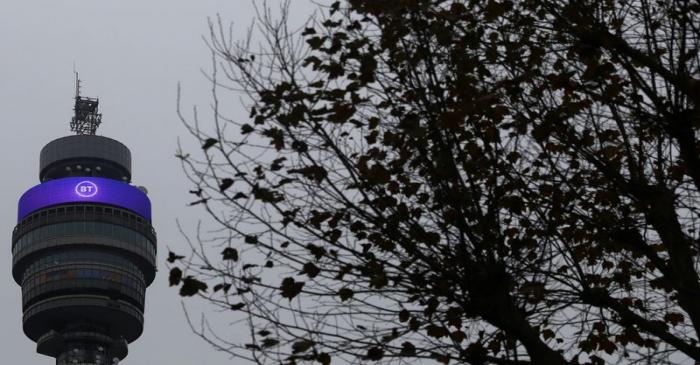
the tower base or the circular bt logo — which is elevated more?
the circular bt logo

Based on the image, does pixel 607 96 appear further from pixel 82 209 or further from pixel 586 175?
pixel 82 209

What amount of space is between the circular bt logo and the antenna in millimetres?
17183

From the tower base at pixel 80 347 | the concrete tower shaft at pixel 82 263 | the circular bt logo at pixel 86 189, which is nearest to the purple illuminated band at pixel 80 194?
the circular bt logo at pixel 86 189

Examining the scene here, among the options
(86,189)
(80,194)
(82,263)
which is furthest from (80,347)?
(86,189)

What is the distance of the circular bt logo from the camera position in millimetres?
125438

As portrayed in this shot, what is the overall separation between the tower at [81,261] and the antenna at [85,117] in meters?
10.7

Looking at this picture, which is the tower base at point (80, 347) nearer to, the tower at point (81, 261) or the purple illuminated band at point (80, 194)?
the tower at point (81, 261)

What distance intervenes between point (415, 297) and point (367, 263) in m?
0.67

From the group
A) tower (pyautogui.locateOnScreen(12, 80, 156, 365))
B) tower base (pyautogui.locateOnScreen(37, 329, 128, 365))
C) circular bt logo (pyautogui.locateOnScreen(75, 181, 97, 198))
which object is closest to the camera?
tower (pyautogui.locateOnScreen(12, 80, 156, 365))

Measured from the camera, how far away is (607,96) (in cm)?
1270

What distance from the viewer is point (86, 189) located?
412 ft

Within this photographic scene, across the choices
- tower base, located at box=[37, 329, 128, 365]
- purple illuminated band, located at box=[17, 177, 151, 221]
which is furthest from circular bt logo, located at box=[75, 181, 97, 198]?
tower base, located at box=[37, 329, 128, 365]

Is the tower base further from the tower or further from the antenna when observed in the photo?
the antenna

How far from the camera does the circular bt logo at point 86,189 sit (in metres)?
125
